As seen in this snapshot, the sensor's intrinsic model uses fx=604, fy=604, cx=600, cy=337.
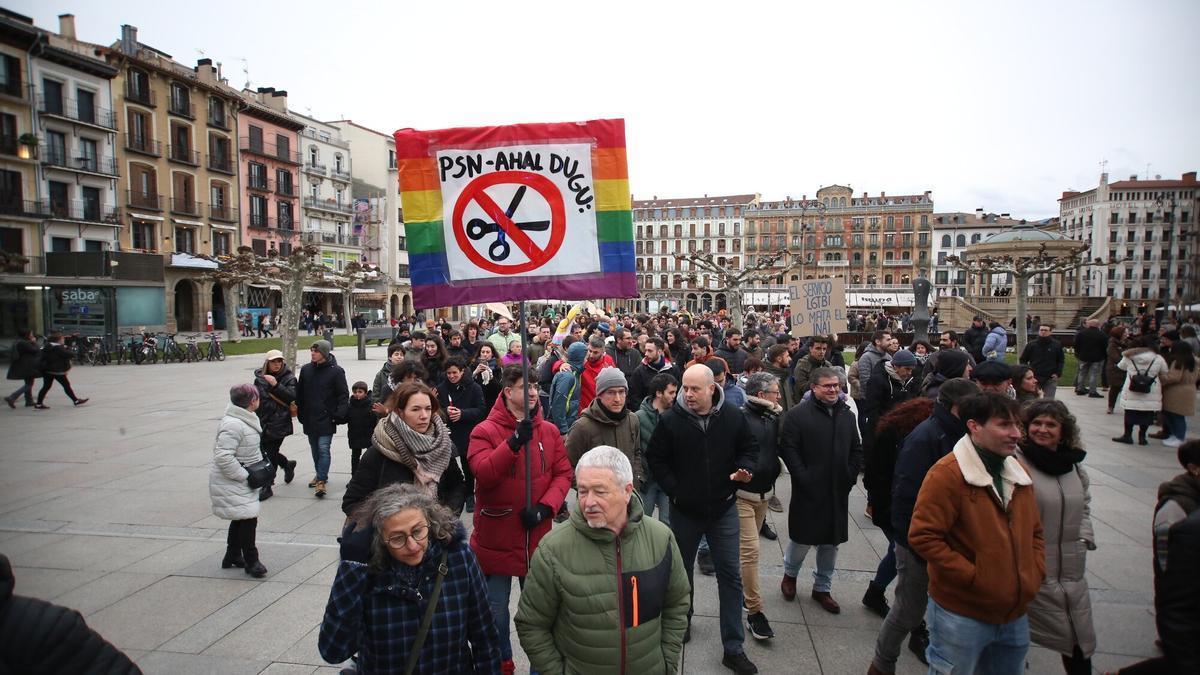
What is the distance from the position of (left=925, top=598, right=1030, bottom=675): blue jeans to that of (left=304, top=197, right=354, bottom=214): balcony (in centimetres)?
5669

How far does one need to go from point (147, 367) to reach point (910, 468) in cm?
2480

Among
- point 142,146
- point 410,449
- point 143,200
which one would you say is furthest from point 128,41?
point 410,449

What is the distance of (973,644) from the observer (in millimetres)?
2789

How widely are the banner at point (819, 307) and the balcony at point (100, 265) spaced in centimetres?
2438

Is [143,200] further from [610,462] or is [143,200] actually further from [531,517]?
[610,462]

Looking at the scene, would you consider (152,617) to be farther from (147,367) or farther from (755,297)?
(755,297)

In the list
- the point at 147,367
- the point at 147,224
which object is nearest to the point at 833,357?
the point at 147,367

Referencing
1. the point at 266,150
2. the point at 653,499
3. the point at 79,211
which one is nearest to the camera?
the point at 653,499

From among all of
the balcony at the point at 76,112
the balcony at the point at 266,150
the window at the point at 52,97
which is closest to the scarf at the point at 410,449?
the balcony at the point at 76,112

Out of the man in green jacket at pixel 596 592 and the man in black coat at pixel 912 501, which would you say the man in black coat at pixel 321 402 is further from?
the man in black coat at pixel 912 501

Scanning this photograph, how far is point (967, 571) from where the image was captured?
267cm

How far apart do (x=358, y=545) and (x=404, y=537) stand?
0.84ft

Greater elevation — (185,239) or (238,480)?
(185,239)

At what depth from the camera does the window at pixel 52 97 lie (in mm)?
31344
